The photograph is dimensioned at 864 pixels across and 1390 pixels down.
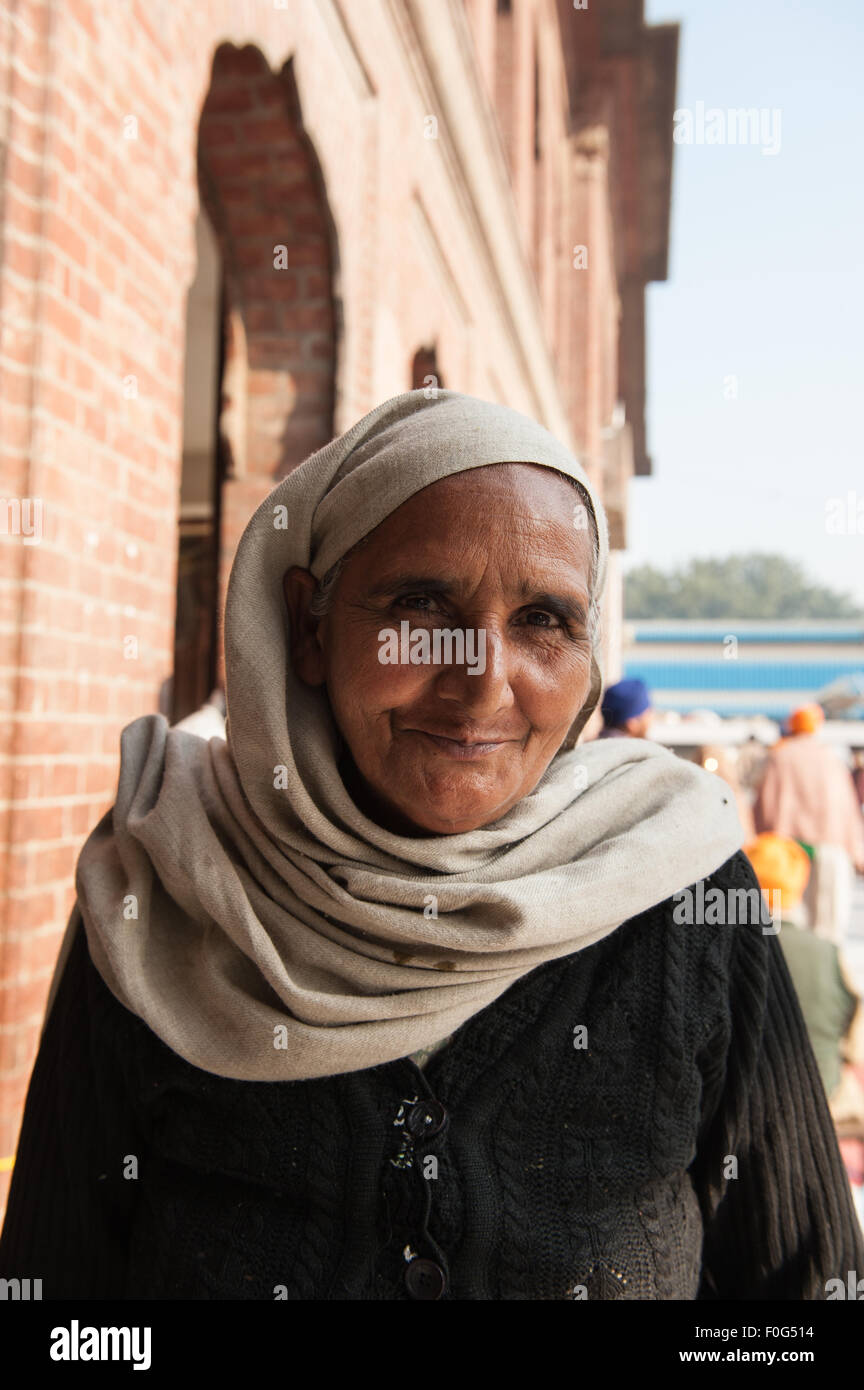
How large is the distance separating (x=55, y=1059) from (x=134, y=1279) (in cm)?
28

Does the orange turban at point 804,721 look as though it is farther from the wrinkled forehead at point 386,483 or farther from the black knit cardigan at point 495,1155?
the wrinkled forehead at point 386,483

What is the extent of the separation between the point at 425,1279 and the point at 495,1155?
15 centimetres

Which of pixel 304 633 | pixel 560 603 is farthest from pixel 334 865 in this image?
pixel 560 603

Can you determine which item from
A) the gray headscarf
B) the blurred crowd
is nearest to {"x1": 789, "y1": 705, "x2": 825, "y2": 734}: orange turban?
the blurred crowd

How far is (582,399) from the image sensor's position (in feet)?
43.8

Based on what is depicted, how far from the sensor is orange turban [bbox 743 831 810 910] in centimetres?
405

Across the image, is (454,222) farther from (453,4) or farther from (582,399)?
(582,399)

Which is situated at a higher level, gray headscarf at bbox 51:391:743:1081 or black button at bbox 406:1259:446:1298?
gray headscarf at bbox 51:391:743:1081

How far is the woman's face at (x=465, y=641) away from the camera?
47.8 inches

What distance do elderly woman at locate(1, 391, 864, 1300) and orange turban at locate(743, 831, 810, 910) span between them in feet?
9.25

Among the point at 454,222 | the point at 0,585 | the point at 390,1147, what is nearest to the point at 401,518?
the point at 390,1147

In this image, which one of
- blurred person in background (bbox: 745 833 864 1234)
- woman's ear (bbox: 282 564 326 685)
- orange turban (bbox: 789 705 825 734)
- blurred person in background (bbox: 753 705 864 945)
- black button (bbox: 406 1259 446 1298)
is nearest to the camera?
black button (bbox: 406 1259 446 1298)

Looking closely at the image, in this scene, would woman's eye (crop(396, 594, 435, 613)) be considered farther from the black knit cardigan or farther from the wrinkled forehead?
the black knit cardigan

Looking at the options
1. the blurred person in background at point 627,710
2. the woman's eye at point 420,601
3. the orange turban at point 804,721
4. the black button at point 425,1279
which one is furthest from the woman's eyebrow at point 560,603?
the orange turban at point 804,721
